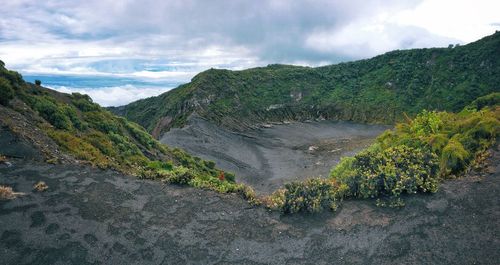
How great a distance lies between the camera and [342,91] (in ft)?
414

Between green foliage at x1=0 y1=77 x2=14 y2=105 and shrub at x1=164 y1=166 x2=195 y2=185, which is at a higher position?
green foliage at x1=0 y1=77 x2=14 y2=105

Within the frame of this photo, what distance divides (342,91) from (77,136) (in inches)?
4351

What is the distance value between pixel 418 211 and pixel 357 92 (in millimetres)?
113960

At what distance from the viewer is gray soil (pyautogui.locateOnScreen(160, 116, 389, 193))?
63.5 meters

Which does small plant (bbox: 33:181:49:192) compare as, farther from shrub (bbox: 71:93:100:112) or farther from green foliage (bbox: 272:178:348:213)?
shrub (bbox: 71:93:100:112)

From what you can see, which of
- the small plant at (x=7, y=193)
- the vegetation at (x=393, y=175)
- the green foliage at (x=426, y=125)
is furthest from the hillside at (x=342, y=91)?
the vegetation at (x=393, y=175)

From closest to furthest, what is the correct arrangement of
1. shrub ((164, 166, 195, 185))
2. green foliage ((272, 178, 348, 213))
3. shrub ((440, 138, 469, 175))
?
green foliage ((272, 178, 348, 213)) → shrub ((440, 138, 469, 175)) → shrub ((164, 166, 195, 185))

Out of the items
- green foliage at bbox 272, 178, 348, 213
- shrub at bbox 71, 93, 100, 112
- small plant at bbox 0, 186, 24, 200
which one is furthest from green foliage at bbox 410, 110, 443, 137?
shrub at bbox 71, 93, 100, 112

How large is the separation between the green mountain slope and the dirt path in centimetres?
197

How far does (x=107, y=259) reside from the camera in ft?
40.9

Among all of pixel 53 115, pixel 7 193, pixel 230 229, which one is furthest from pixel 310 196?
pixel 53 115

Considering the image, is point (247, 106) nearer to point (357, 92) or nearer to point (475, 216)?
point (357, 92)

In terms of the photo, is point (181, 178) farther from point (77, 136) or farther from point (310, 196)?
point (77, 136)

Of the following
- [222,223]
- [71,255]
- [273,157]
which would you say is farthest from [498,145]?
[273,157]
